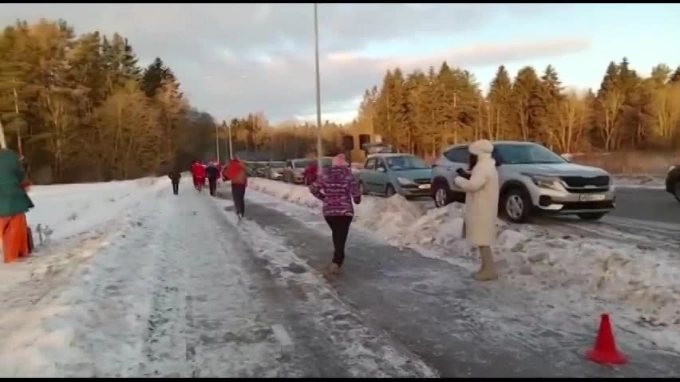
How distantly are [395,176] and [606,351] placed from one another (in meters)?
16.1

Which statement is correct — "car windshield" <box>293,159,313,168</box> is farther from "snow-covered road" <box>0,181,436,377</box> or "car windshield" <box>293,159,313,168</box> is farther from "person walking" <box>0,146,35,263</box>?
"snow-covered road" <box>0,181,436,377</box>

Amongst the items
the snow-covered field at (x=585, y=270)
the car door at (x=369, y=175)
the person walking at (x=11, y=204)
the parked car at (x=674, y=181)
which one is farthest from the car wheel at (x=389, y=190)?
the person walking at (x=11, y=204)

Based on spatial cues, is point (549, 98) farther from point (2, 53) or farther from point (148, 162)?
point (2, 53)

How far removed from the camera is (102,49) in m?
79.5

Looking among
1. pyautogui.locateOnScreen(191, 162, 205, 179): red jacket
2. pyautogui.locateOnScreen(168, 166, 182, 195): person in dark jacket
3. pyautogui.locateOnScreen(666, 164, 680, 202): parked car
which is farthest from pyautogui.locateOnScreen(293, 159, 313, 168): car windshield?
pyautogui.locateOnScreen(666, 164, 680, 202): parked car

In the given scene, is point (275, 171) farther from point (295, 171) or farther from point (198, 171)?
point (198, 171)

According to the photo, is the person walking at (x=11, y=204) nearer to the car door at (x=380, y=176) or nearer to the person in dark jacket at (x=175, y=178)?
the car door at (x=380, y=176)

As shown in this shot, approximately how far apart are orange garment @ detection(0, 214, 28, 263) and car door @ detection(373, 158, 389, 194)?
42.8 ft

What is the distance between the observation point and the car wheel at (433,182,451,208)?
1519 cm

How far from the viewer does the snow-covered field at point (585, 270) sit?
6.10m

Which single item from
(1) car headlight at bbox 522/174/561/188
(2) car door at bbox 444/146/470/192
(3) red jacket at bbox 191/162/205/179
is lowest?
(3) red jacket at bbox 191/162/205/179

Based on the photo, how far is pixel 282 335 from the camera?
5.58 metres

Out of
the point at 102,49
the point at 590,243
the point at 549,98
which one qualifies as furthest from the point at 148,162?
the point at 590,243

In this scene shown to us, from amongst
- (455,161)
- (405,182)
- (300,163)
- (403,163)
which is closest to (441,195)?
(455,161)
